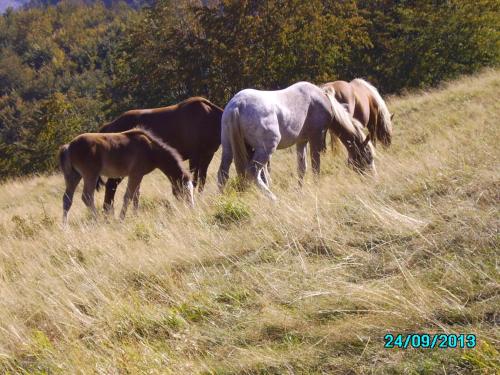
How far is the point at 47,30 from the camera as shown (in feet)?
384

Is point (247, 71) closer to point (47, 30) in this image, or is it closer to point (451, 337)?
point (451, 337)

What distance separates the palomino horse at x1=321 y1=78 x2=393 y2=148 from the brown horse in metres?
2.21

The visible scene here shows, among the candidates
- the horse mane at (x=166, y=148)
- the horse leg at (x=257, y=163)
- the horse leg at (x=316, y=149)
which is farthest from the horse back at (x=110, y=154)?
the horse leg at (x=316, y=149)

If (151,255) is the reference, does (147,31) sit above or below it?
above

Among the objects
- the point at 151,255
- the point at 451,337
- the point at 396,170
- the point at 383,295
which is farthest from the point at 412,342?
the point at 396,170

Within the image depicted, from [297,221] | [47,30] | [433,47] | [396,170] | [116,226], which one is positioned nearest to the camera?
[297,221]

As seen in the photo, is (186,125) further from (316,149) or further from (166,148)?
(316,149)

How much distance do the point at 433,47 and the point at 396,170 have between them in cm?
2543

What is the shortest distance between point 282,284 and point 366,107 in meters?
6.74

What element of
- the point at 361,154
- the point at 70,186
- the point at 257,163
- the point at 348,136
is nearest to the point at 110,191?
the point at 70,186

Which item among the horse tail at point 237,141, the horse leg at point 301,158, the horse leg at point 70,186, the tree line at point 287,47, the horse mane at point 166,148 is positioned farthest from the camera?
the tree line at point 287,47
